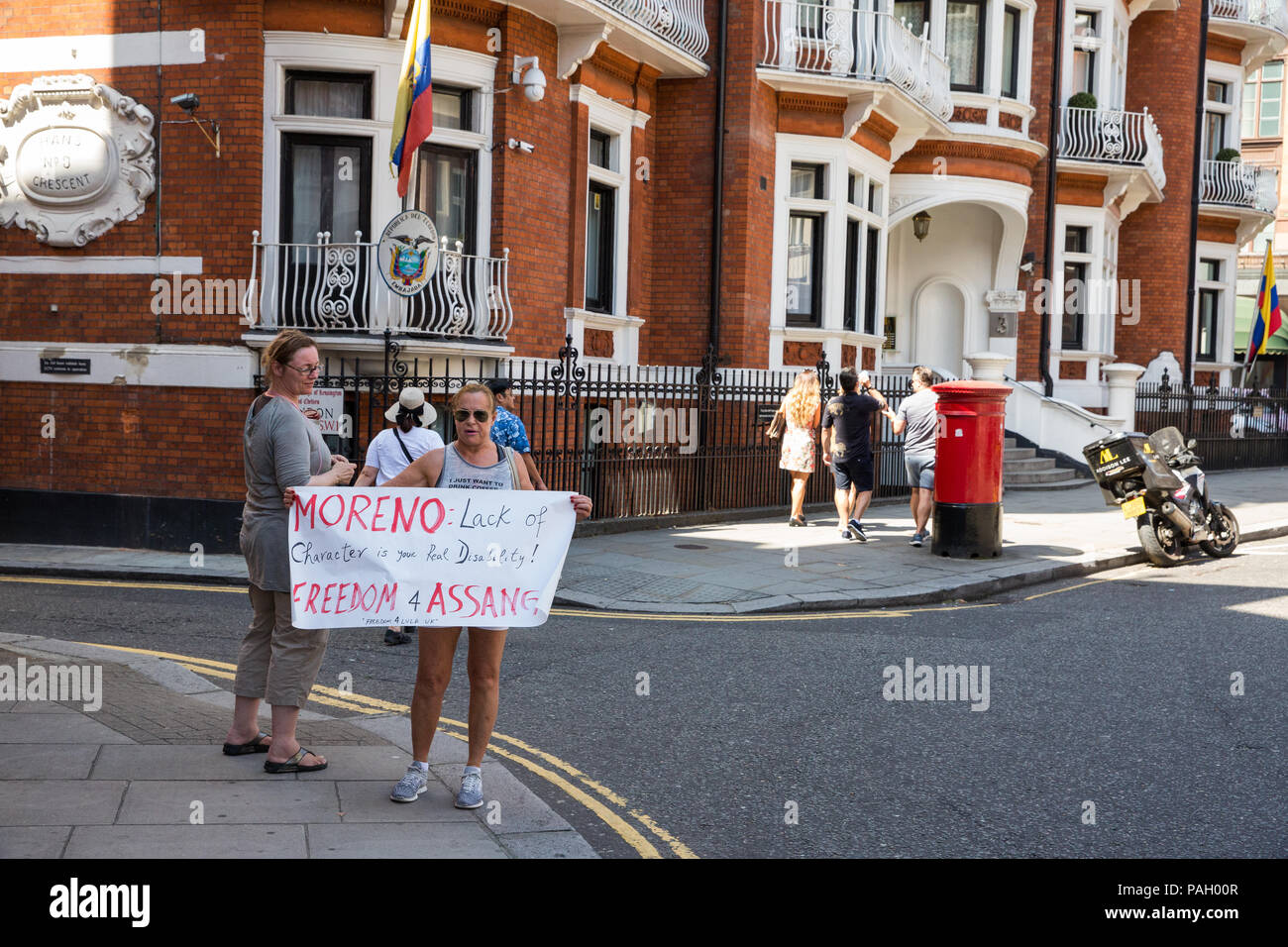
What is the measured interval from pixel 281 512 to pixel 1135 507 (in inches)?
392

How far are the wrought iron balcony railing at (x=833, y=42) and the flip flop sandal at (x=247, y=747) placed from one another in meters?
13.8

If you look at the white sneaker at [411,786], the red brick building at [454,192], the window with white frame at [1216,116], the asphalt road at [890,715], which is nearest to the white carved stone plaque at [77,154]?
the red brick building at [454,192]

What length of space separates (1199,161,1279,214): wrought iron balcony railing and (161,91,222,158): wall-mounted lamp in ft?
81.9

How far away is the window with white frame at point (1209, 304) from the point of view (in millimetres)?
31797

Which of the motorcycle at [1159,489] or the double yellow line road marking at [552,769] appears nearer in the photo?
the double yellow line road marking at [552,769]

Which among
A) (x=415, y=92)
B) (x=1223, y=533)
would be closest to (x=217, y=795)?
(x=415, y=92)

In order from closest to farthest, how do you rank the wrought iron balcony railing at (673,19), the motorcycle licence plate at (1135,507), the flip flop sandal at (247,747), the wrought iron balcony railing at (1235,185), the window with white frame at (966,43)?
the flip flop sandal at (247,747) < the motorcycle licence plate at (1135,507) < the wrought iron balcony railing at (673,19) < the window with white frame at (966,43) < the wrought iron balcony railing at (1235,185)

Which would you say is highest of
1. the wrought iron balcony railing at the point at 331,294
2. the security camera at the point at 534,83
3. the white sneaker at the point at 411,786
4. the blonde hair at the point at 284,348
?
the security camera at the point at 534,83

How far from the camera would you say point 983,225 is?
23000 millimetres

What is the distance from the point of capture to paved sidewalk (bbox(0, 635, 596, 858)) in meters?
4.55

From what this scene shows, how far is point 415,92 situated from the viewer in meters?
11.7

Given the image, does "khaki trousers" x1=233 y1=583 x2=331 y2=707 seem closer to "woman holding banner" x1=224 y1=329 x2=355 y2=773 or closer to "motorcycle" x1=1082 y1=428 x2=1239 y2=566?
"woman holding banner" x1=224 y1=329 x2=355 y2=773

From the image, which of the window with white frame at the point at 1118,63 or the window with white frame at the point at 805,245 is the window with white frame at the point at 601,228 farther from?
the window with white frame at the point at 1118,63
